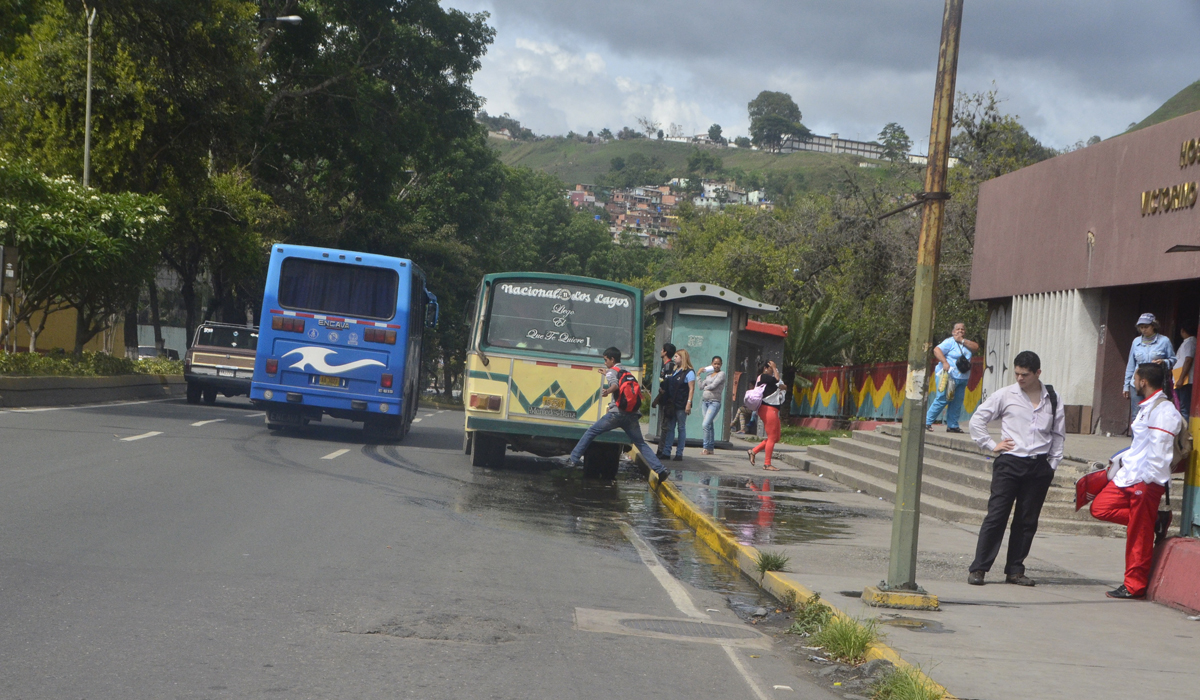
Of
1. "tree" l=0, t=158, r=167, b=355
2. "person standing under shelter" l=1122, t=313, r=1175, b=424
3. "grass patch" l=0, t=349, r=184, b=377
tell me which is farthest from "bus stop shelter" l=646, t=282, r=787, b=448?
"grass patch" l=0, t=349, r=184, b=377

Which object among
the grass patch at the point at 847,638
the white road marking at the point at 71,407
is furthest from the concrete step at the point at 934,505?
the white road marking at the point at 71,407

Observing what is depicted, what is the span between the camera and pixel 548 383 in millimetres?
15727

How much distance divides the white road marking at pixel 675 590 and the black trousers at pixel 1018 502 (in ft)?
7.71

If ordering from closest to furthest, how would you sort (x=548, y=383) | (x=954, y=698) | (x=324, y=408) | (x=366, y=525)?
(x=954, y=698) → (x=366, y=525) → (x=548, y=383) → (x=324, y=408)

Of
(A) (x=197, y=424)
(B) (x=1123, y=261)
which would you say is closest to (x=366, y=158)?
(A) (x=197, y=424)

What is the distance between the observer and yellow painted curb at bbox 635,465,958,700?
20.5 ft

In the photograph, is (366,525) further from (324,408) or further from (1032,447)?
(324,408)

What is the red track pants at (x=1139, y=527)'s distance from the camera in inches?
336

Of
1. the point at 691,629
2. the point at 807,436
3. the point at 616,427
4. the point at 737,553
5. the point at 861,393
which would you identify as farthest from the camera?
the point at 861,393

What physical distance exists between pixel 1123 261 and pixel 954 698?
1350 cm

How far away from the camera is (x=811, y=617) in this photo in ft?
23.8

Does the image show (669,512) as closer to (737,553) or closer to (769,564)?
(737,553)

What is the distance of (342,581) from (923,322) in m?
4.23

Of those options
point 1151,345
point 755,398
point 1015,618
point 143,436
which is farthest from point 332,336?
point 1015,618
